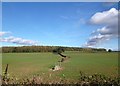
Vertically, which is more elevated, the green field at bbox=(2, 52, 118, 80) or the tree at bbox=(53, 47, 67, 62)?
the tree at bbox=(53, 47, 67, 62)

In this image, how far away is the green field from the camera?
24.8 feet

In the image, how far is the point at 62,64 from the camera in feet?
26.4

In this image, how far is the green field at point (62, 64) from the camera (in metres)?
7.55

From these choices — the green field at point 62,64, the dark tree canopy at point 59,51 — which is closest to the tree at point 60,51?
the dark tree canopy at point 59,51

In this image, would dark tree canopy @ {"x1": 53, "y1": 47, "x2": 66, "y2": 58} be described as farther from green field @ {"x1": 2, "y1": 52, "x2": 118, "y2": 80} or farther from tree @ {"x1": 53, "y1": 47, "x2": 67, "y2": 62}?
green field @ {"x1": 2, "y1": 52, "x2": 118, "y2": 80}

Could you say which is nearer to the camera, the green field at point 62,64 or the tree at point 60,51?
the green field at point 62,64

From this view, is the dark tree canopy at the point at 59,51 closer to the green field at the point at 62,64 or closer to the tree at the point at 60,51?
the tree at the point at 60,51

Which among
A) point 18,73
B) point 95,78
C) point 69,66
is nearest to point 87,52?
point 69,66

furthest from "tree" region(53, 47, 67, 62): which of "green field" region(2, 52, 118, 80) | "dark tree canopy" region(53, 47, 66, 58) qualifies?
"green field" region(2, 52, 118, 80)

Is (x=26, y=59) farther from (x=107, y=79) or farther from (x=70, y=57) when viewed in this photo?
(x=107, y=79)

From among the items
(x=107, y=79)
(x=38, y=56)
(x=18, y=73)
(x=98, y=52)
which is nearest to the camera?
(x=107, y=79)

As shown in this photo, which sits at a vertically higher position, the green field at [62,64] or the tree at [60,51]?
the tree at [60,51]

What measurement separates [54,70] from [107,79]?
191cm

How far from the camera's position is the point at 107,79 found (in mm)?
7082
